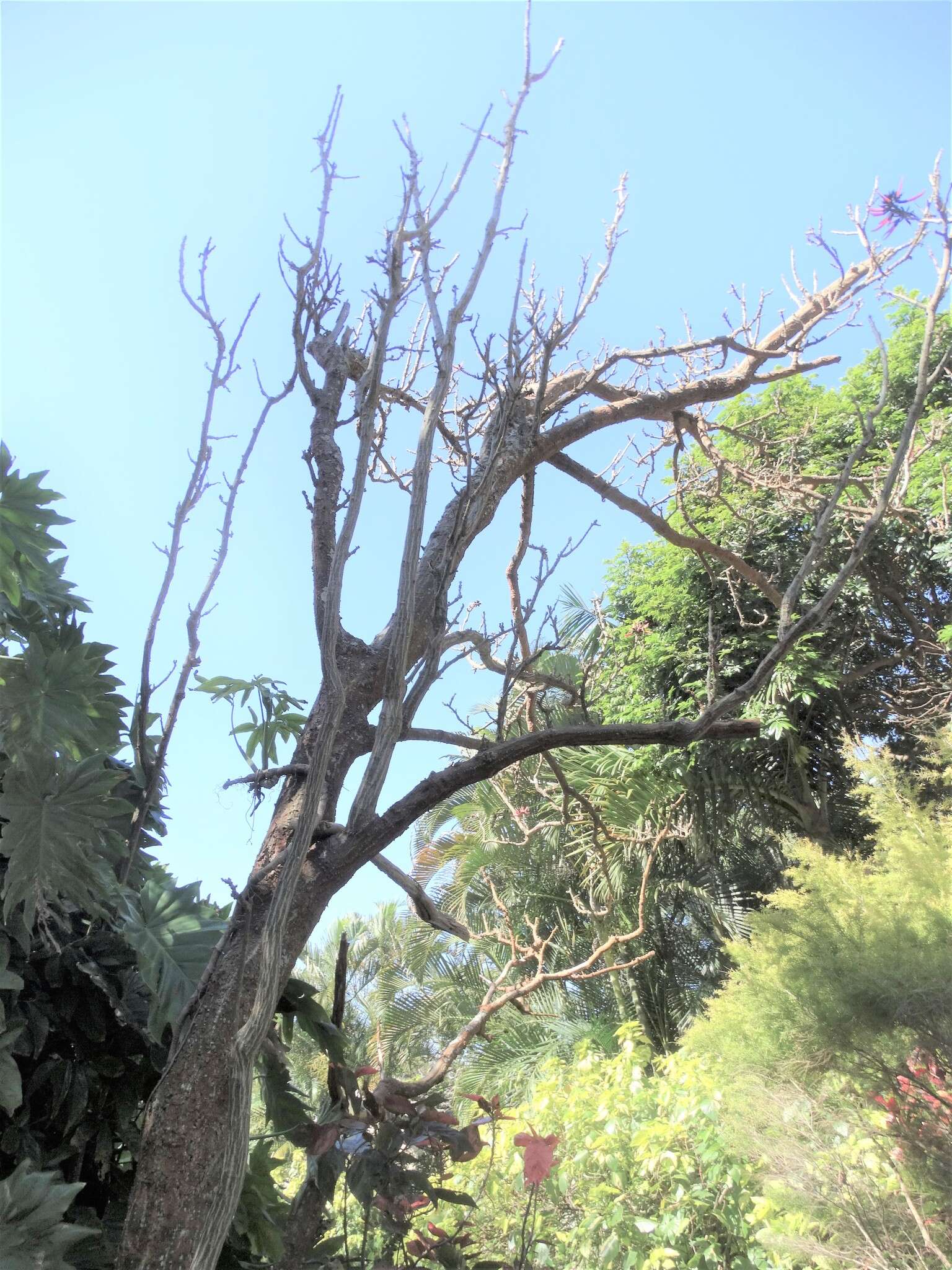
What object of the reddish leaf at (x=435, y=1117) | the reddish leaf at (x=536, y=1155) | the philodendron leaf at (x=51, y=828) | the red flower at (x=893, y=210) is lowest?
the reddish leaf at (x=536, y=1155)

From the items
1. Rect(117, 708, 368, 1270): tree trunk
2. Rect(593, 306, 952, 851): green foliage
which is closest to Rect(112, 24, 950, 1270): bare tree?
Rect(117, 708, 368, 1270): tree trunk

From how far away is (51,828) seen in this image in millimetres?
1952

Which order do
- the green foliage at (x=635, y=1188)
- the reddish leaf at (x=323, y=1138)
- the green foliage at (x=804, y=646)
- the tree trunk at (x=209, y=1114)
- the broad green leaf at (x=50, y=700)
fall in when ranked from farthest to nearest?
the green foliage at (x=804, y=646), the green foliage at (x=635, y=1188), the broad green leaf at (x=50, y=700), the reddish leaf at (x=323, y=1138), the tree trunk at (x=209, y=1114)

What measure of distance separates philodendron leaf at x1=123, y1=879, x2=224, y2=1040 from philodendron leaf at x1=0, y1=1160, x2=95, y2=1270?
0.34 metres

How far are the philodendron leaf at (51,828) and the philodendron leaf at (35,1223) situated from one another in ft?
1.70

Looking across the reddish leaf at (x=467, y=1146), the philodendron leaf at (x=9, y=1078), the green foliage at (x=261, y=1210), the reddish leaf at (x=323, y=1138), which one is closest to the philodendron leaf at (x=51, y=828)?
the philodendron leaf at (x=9, y=1078)

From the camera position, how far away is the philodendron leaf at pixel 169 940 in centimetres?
191

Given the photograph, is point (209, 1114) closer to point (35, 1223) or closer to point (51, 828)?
point (35, 1223)

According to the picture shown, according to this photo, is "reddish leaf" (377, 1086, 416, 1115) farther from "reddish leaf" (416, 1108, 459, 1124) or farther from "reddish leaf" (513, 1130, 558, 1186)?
"reddish leaf" (513, 1130, 558, 1186)

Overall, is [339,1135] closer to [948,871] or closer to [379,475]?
[379,475]

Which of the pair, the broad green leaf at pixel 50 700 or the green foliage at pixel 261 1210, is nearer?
the broad green leaf at pixel 50 700

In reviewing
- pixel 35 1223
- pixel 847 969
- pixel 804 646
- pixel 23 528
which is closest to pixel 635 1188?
pixel 847 969

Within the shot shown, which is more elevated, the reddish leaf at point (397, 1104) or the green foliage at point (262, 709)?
the green foliage at point (262, 709)

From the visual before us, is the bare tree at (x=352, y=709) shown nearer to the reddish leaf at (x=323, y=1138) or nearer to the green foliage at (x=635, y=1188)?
the reddish leaf at (x=323, y=1138)
